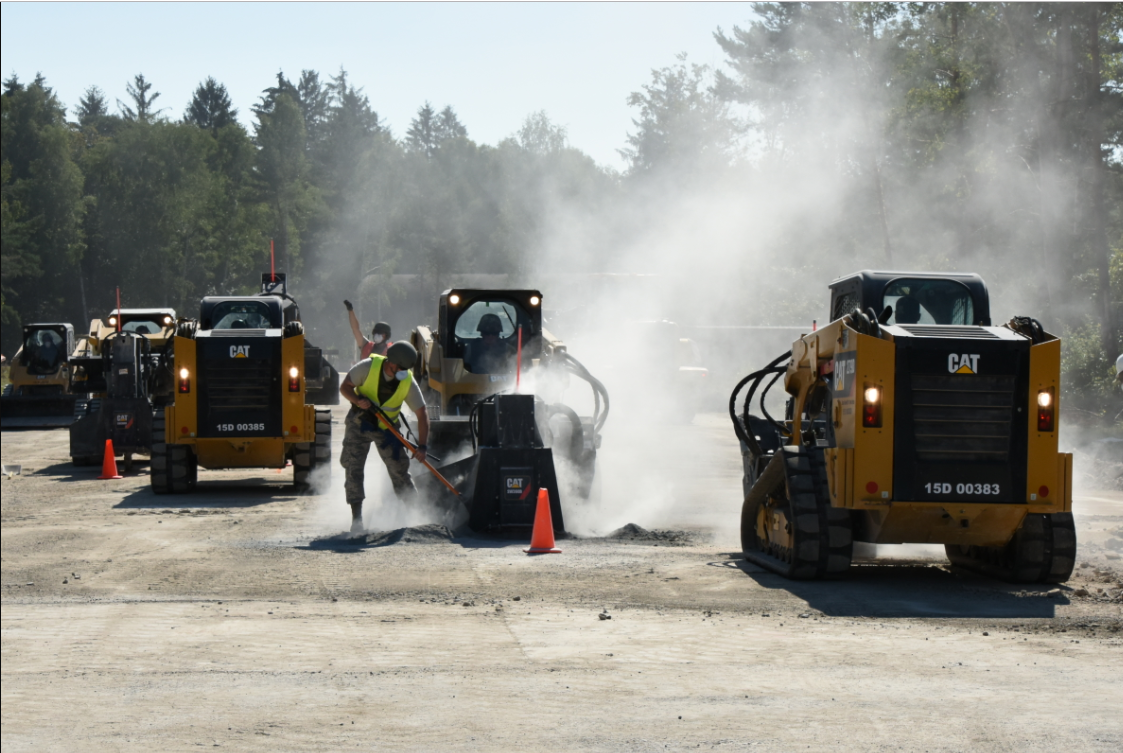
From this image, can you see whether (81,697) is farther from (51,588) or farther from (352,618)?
(51,588)

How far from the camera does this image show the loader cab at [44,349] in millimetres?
30188

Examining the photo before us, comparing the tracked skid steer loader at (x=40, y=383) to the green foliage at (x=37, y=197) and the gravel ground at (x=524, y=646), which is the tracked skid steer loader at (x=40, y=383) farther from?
the green foliage at (x=37, y=197)

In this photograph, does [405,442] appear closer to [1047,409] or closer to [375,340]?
[1047,409]

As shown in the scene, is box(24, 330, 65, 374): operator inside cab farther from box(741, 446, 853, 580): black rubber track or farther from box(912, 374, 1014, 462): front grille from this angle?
box(912, 374, 1014, 462): front grille

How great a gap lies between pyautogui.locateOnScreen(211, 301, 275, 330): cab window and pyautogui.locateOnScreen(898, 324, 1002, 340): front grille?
10.5 metres

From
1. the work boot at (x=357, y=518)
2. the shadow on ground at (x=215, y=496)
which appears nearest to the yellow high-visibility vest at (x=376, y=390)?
the work boot at (x=357, y=518)

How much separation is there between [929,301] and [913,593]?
9.23 feet

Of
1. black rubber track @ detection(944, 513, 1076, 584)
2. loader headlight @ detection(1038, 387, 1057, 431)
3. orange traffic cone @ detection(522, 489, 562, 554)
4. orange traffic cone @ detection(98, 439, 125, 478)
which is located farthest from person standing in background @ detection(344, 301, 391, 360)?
loader headlight @ detection(1038, 387, 1057, 431)

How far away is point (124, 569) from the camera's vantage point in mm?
10117

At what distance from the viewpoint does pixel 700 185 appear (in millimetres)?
60844

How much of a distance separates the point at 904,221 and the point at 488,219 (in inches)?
2058

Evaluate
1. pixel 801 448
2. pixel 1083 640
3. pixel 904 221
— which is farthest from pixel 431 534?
pixel 904 221

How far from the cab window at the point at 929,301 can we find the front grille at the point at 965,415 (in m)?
1.66

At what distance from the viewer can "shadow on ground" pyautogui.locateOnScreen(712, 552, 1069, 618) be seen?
8.80 meters
